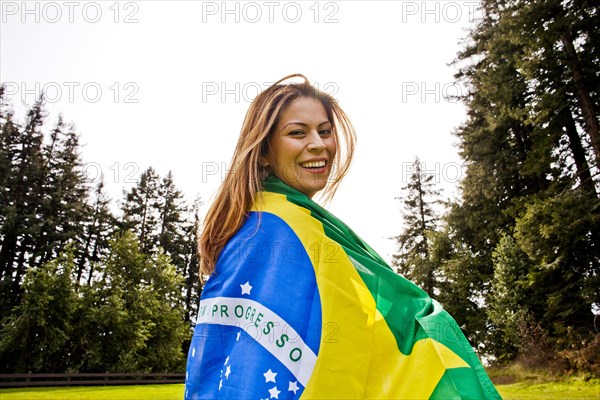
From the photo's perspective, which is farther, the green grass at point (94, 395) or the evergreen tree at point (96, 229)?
the evergreen tree at point (96, 229)

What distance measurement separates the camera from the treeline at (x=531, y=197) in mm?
12477

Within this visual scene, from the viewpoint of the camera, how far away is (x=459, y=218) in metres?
24.1

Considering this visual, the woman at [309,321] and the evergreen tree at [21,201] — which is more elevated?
the evergreen tree at [21,201]

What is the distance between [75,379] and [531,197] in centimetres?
2237

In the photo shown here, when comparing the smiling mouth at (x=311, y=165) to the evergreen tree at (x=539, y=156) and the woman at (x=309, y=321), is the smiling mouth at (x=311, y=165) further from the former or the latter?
the evergreen tree at (x=539, y=156)

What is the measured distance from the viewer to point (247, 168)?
222 cm

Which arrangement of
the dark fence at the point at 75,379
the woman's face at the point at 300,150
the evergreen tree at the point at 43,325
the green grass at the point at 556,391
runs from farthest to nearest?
the evergreen tree at the point at 43,325, the dark fence at the point at 75,379, the green grass at the point at 556,391, the woman's face at the point at 300,150

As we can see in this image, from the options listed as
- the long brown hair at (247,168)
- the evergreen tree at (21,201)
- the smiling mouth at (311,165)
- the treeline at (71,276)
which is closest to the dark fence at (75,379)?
the treeline at (71,276)

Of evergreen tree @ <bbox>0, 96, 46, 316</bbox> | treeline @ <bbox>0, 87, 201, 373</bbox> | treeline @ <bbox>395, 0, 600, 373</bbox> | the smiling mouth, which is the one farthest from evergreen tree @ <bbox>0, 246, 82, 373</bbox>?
the smiling mouth

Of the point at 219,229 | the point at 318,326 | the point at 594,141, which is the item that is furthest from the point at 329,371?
the point at 594,141

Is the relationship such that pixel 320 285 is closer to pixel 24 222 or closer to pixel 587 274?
pixel 587 274

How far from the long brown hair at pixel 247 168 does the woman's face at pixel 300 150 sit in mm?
57

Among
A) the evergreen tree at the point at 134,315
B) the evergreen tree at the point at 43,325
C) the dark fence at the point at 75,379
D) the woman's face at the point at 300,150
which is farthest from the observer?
the evergreen tree at the point at 134,315

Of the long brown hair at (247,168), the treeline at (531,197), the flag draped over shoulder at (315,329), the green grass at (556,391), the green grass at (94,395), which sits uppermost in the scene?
the treeline at (531,197)
